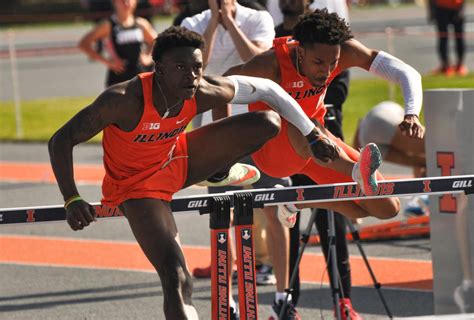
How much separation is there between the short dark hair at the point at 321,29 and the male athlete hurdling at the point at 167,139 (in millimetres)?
416

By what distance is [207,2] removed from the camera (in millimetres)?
8586

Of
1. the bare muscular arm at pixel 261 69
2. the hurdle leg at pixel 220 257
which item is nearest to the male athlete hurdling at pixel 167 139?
the hurdle leg at pixel 220 257

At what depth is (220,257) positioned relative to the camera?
6.03 meters

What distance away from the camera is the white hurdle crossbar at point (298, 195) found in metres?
5.93

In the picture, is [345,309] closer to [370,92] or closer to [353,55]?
[353,55]

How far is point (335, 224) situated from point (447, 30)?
1375cm

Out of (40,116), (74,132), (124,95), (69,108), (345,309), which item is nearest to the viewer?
(74,132)

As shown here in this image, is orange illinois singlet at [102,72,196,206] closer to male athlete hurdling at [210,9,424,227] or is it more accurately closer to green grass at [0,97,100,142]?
male athlete hurdling at [210,9,424,227]

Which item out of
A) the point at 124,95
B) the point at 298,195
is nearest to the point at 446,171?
the point at 298,195

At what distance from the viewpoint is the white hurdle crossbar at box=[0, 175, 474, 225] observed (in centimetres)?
593

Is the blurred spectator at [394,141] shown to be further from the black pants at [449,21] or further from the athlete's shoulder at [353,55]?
the black pants at [449,21]

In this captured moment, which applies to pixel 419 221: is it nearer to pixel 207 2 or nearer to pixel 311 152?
pixel 207 2

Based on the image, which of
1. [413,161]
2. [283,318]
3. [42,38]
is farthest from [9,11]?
[283,318]

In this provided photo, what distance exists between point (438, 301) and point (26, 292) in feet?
10.6
